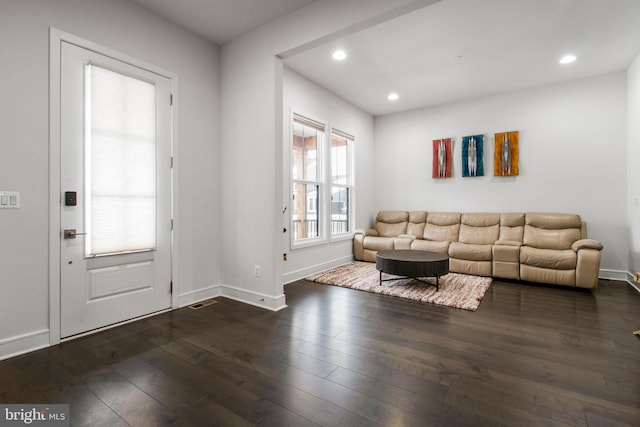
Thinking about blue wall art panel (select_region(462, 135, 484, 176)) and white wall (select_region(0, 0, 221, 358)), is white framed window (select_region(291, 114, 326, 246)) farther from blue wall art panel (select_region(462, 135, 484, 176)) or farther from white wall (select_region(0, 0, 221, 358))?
blue wall art panel (select_region(462, 135, 484, 176))

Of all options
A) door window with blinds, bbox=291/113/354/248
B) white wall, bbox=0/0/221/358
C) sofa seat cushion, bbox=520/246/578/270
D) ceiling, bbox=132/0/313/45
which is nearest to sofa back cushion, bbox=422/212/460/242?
sofa seat cushion, bbox=520/246/578/270

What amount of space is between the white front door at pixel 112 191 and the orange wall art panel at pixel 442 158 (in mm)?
4553

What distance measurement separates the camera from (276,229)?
3162 millimetres

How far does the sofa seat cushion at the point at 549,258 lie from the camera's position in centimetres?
388

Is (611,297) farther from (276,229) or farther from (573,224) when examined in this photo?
(276,229)

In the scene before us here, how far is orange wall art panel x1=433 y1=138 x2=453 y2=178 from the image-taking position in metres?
5.62

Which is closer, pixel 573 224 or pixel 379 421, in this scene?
pixel 379 421

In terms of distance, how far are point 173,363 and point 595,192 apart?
5.76 meters

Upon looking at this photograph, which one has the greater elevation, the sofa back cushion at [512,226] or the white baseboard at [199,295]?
the sofa back cushion at [512,226]

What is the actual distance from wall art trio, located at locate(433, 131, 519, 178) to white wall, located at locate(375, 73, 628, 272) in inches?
4.1

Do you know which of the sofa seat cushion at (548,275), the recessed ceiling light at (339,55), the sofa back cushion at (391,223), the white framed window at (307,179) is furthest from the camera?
the sofa back cushion at (391,223)

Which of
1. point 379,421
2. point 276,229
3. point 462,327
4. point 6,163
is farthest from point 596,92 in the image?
point 6,163

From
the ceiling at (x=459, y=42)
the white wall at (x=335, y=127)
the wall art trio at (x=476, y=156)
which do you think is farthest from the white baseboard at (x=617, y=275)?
the white wall at (x=335, y=127)

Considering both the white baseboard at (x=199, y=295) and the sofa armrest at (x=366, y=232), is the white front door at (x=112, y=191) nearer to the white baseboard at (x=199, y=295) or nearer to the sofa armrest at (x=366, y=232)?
the white baseboard at (x=199, y=295)
